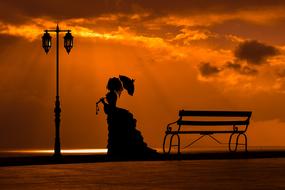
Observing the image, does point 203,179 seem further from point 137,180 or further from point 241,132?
point 241,132

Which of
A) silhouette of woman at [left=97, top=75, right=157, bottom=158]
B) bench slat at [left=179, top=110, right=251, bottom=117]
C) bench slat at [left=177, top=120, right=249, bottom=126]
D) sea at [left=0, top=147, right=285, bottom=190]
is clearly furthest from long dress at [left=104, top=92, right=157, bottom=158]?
sea at [left=0, top=147, right=285, bottom=190]

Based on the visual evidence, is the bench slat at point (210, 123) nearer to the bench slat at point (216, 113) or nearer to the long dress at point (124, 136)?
the bench slat at point (216, 113)

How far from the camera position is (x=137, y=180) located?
1540 centimetres

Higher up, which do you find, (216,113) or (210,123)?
(216,113)

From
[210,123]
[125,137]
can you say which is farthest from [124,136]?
[210,123]

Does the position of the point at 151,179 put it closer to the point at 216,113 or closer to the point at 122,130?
the point at 122,130

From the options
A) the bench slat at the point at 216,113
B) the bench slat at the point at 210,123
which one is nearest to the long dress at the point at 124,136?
the bench slat at the point at 210,123

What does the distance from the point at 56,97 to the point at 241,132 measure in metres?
7.93

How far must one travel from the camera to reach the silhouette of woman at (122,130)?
27.7 meters

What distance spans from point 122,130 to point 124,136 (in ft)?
0.75

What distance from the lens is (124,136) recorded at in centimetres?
2778

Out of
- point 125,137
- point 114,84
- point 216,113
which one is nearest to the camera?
point 125,137

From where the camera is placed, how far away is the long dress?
27.7 metres

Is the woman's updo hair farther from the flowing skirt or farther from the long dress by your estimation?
the flowing skirt
